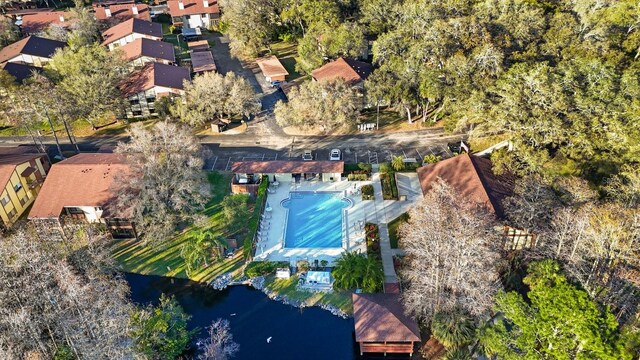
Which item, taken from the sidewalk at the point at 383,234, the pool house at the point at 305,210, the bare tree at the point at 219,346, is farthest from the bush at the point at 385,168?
the bare tree at the point at 219,346

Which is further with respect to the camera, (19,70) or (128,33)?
(128,33)

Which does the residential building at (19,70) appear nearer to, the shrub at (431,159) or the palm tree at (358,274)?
the palm tree at (358,274)

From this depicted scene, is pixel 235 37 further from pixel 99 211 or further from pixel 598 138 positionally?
pixel 598 138

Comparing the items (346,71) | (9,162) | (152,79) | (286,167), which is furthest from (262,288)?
(152,79)

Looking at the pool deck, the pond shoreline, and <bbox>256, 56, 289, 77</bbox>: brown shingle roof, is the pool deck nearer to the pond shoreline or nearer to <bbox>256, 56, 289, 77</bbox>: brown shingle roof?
the pond shoreline

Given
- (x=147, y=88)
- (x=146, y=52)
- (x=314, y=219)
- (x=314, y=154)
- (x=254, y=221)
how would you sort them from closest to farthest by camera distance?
(x=254, y=221)
(x=314, y=219)
(x=314, y=154)
(x=147, y=88)
(x=146, y=52)

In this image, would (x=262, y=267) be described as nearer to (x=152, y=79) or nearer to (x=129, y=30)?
(x=152, y=79)

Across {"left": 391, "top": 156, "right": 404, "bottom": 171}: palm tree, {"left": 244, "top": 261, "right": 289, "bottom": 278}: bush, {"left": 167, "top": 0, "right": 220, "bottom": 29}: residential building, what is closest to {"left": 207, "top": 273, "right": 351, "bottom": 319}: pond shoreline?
{"left": 244, "top": 261, "right": 289, "bottom": 278}: bush
